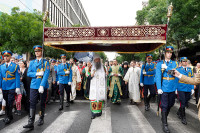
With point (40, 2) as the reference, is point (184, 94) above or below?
below

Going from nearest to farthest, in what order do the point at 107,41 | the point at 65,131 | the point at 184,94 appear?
the point at 65,131
the point at 107,41
the point at 184,94

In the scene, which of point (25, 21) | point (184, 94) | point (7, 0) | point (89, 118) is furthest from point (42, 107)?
point (7, 0)

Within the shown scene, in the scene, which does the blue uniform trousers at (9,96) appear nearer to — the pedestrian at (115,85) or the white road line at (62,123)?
the white road line at (62,123)

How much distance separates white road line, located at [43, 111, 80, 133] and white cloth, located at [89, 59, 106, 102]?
949mm

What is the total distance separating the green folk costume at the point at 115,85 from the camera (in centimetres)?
758

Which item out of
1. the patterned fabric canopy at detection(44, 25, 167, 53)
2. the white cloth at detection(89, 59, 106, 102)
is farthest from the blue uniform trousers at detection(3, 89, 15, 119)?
the white cloth at detection(89, 59, 106, 102)

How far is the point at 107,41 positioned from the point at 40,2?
102ft

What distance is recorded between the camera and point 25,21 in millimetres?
15938

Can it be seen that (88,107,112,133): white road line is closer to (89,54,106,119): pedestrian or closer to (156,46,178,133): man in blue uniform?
(89,54,106,119): pedestrian

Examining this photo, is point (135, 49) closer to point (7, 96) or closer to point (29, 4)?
point (7, 96)

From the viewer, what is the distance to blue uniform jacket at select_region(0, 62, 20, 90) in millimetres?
4883

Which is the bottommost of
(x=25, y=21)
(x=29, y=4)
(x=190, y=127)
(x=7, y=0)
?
(x=190, y=127)

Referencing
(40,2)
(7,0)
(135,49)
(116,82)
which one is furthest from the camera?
(40,2)

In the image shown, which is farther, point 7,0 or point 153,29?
point 7,0
